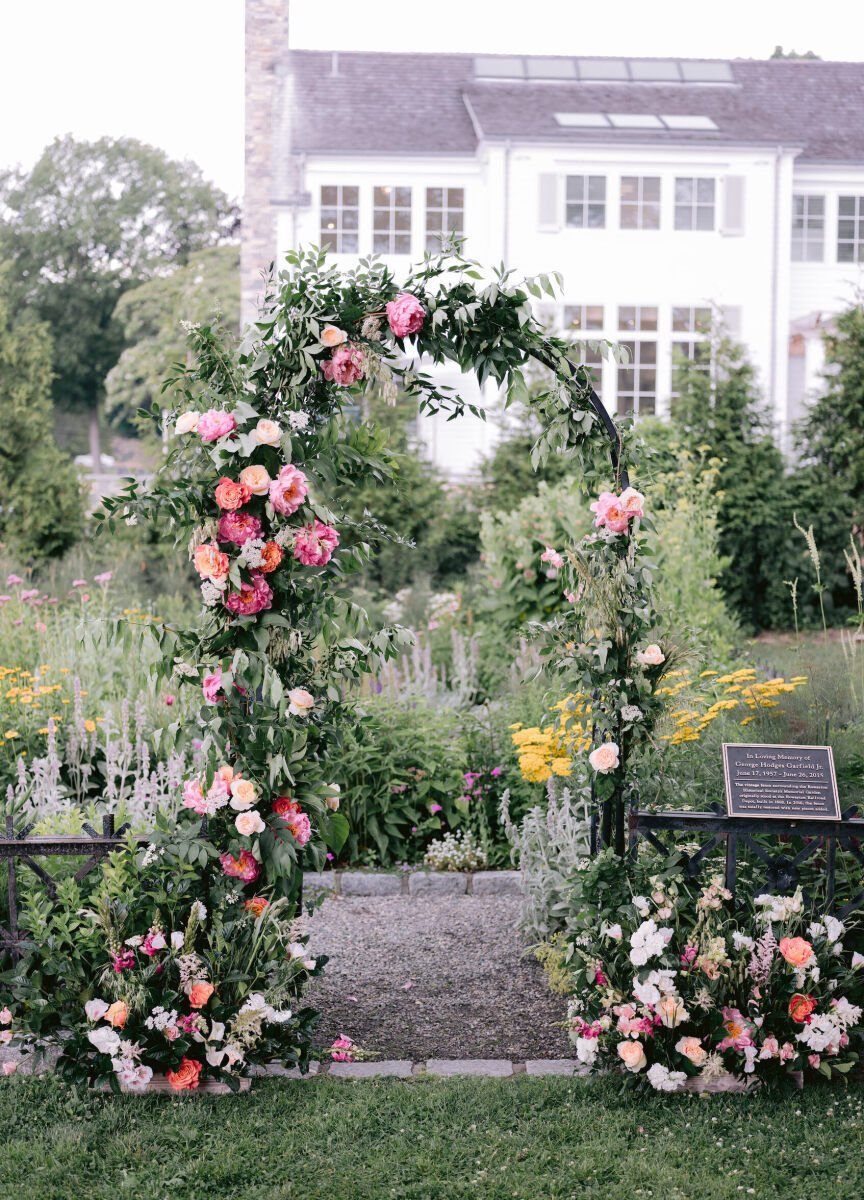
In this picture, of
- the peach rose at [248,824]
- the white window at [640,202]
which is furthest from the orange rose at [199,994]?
the white window at [640,202]

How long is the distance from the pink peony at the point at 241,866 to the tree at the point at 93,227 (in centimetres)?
3184

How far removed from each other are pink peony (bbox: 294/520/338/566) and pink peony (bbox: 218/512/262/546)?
0.42 feet

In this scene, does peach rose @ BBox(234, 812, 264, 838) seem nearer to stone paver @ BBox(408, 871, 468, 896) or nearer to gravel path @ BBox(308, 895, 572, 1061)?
gravel path @ BBox(308, 895, 572, 1061)

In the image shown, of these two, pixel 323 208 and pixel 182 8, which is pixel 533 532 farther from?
pixel 182 8

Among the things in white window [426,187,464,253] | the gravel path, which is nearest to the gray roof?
white window [426,187,464,253]

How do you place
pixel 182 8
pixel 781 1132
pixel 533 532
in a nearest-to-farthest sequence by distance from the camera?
pixel 781 1132
pixel 533 532
pixel 182 8

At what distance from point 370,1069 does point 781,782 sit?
60.7 inches

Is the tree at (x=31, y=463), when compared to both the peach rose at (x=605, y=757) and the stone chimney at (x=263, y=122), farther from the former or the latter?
the peach rose at (x=605, y=757)

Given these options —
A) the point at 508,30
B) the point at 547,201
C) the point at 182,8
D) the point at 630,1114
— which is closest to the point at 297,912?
the point at 630,1114

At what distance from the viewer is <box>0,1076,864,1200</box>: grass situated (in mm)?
2643

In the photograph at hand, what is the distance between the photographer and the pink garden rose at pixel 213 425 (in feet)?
10.2

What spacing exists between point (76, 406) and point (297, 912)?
1352 inches

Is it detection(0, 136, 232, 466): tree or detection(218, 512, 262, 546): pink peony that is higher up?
detection(0, 136, 232, 466): tree

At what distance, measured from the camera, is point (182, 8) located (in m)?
30.0
